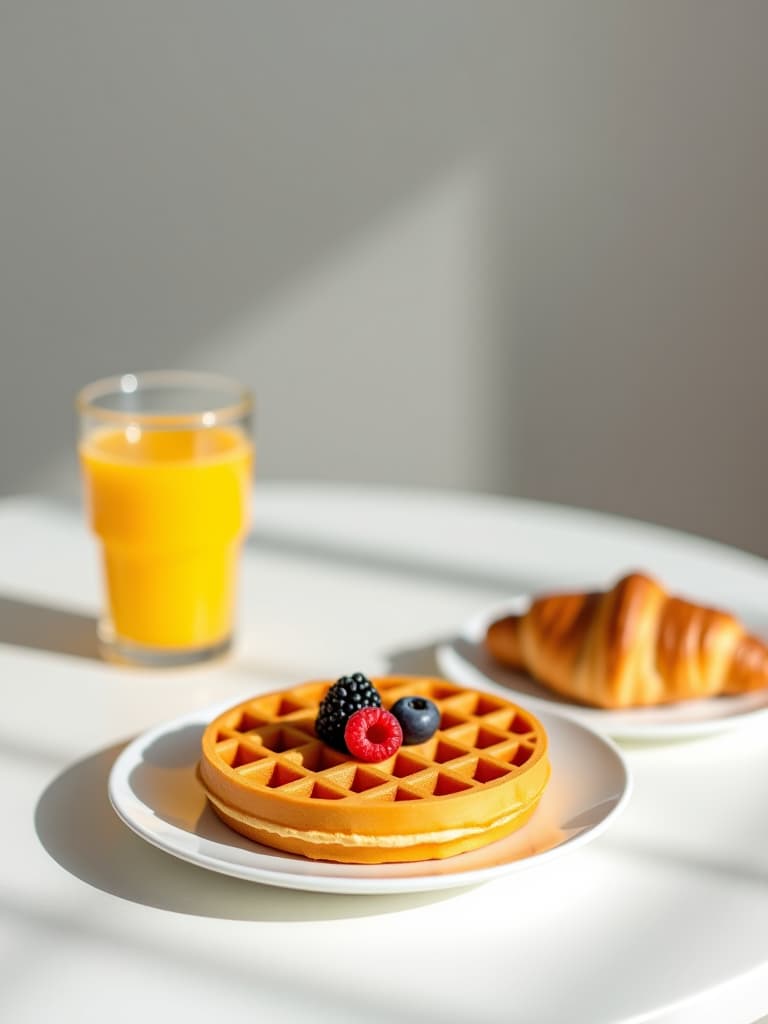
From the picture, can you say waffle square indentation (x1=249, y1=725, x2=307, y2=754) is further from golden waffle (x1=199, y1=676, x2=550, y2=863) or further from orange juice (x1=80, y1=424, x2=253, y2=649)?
orange juice (x1=80, y1=424, x2=253, y2=649)

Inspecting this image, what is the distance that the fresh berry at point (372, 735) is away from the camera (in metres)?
1.02

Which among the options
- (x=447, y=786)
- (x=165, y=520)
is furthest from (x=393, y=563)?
(x=447, y=786)

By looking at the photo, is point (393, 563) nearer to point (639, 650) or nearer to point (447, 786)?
point (639, 650)

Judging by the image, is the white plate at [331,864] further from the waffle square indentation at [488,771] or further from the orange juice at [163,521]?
the orange juice at [163,521]

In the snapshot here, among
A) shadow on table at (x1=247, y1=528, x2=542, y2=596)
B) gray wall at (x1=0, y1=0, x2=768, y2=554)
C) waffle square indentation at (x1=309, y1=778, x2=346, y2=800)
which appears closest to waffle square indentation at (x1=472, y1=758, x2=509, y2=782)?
Result: waffle square indentation at (x1=309, y1=778, x2=346, y2=800)

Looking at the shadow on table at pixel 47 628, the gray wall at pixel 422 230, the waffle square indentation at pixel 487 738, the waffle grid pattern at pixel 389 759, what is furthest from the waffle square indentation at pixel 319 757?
the gray wall at pixel 422 230

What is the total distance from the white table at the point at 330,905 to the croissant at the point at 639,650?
0.06m

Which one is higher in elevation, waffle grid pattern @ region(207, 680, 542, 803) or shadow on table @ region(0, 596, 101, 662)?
waffle grid pattern @ region(207, 680, 542, 803)

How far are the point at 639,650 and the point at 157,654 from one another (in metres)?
0.49

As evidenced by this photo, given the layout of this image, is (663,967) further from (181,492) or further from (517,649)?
(181,492)

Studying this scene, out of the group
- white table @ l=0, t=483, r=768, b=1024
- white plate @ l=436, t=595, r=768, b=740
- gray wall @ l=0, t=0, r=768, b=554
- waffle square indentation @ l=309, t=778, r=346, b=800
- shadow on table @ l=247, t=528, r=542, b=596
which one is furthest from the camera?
gray wall @ l=0, t=0, r=768, b=554

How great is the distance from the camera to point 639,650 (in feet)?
4.14

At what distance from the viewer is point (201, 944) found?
0.89 meters

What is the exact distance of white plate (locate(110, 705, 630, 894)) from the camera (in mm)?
899
